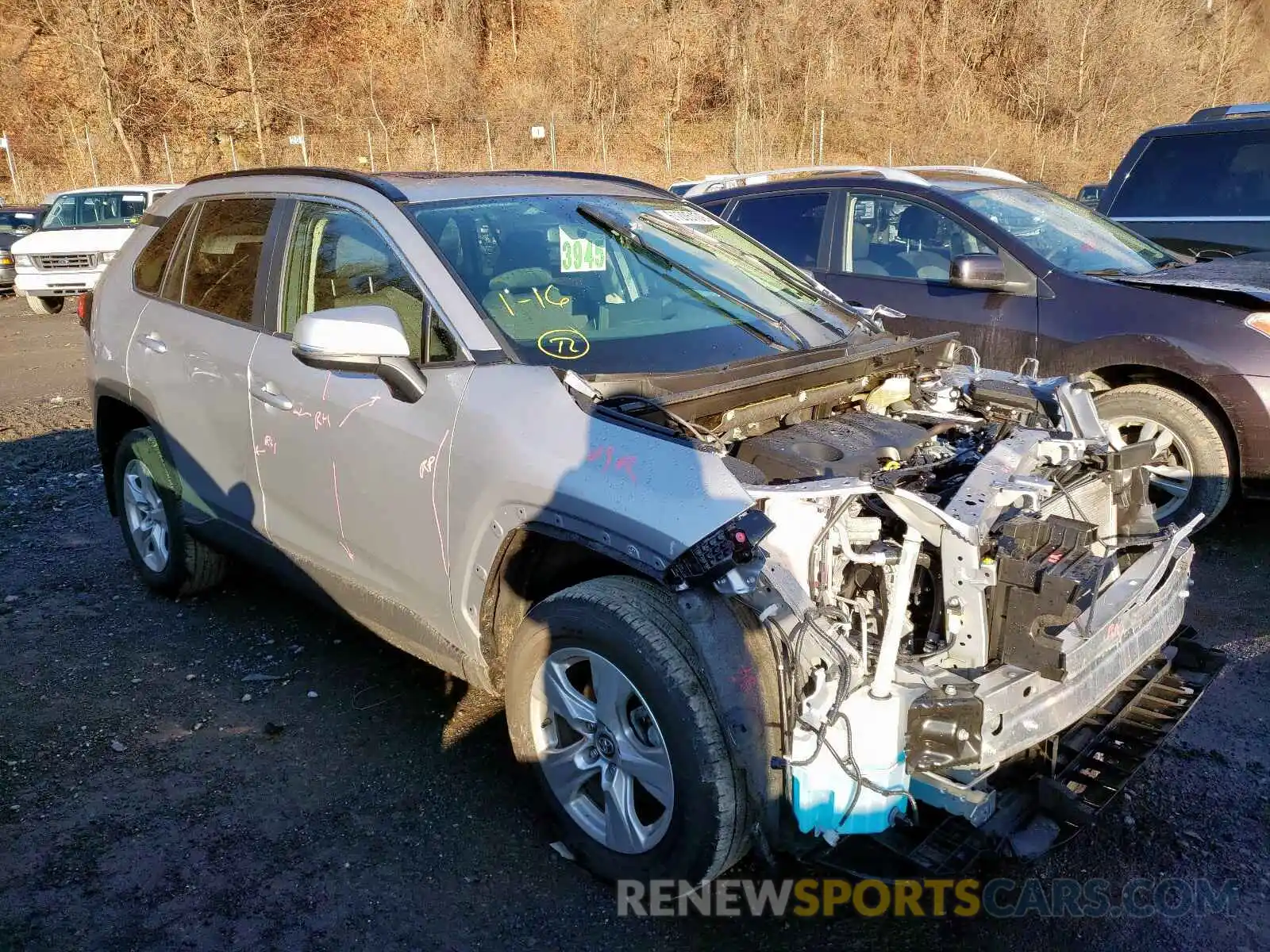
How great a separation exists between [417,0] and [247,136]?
999cm

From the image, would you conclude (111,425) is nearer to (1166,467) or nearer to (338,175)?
(338,175)

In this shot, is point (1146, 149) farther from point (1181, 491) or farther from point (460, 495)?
point (460, 495)

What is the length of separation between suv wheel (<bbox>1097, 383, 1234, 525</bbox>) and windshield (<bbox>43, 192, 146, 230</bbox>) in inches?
625

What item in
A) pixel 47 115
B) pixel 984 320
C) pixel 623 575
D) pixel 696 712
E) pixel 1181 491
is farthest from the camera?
pixel 47 115

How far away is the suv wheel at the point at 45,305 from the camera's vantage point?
52.1ft

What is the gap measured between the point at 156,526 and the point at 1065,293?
481 cm

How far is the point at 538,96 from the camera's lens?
3484cm

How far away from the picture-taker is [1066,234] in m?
5.90

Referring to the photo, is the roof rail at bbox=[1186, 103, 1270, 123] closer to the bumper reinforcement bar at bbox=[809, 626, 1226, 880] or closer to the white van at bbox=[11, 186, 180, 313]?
the bumper reinforcement bar at bbox=[809, 626, 1226, 880]

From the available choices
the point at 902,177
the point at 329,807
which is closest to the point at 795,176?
the point at 902,177

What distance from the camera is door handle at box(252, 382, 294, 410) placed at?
11.6 ft

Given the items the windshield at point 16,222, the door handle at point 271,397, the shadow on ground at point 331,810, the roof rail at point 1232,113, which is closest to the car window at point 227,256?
the door handle at point 271,397

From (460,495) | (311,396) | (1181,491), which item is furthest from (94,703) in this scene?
(1181,491)

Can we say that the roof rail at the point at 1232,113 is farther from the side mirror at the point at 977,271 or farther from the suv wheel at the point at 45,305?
the suv wheel at the point at 45,305
